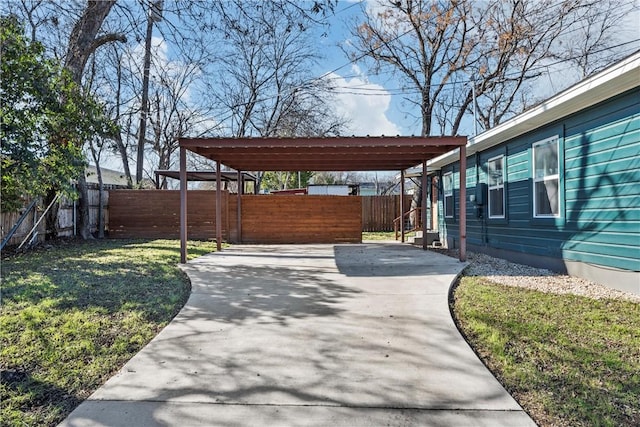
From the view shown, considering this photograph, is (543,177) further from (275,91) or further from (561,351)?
(275,91)

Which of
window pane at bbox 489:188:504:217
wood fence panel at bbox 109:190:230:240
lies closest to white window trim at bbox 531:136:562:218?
window pane at bbox 489:188:504:217

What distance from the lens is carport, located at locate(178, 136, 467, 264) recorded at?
22.9 ft

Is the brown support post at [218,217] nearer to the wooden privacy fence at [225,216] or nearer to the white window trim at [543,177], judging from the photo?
the wooden privacy fence at [225,216]

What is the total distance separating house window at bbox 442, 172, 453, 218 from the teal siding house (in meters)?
2.32

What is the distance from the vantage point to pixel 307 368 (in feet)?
9.11

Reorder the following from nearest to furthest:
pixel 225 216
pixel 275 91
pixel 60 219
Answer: pixel 60 219 → pixel 225 216 → pixel 275 91

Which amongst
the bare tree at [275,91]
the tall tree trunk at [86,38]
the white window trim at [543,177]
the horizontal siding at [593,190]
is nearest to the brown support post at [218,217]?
the tall tree trunk at [86,38]

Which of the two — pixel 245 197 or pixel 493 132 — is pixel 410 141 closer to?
pixel 493 132

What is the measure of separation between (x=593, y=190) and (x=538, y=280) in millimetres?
1455

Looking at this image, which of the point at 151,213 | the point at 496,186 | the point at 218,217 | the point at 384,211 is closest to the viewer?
the point at 496,186

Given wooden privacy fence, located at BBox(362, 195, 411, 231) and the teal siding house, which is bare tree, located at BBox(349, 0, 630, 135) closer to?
wooden privacy fence, located at BBox(362, 195, 411, 231)

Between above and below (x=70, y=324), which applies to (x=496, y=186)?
above

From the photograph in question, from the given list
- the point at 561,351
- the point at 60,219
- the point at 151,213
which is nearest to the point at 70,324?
the point at 561,351

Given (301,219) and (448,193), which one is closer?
(448,193)
